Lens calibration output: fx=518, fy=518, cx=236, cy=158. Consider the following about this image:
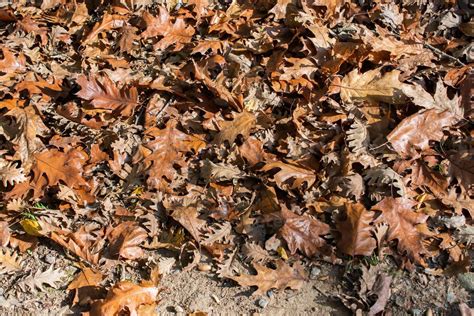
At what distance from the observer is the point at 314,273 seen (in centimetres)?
301

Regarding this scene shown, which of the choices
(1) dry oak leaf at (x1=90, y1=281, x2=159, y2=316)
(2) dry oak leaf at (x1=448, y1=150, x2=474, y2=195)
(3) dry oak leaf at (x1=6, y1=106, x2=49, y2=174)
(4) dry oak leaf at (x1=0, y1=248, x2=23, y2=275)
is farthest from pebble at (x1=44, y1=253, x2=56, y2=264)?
(2) dry oak leaf at (x1=448, y1=150, x2=474, y2=195)

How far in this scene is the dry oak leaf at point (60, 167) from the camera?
3.29m

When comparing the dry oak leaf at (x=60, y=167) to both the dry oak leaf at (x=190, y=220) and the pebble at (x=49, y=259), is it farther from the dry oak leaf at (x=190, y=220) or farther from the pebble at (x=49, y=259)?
the dry oak leaf at (x=190, y=220)

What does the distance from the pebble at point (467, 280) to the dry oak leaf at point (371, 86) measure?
1156 millimetres

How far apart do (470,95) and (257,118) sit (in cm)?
142

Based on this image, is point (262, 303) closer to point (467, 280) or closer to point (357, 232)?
point (357, 232)

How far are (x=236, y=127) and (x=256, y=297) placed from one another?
1087 millimetres

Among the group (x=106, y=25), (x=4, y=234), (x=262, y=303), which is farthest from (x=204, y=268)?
(x=106, y=25)

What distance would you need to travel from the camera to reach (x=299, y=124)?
11.0ft

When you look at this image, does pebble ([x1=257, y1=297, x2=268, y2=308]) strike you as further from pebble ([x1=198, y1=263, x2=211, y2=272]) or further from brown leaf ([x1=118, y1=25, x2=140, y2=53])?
brown leaf ([x1=118, y1=25, x2=140, y2=53])

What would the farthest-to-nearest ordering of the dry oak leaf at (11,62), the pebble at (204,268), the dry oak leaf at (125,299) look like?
the dry oak leaf at (11,62), the pebble at (204,268), the dry oak leaf at (125,299)

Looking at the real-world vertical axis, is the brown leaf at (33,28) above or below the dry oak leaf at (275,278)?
above

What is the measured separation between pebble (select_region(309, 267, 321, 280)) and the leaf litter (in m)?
0.01

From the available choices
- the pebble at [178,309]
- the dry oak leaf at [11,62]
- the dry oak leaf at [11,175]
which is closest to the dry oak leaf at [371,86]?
the pebble at [178,309]
